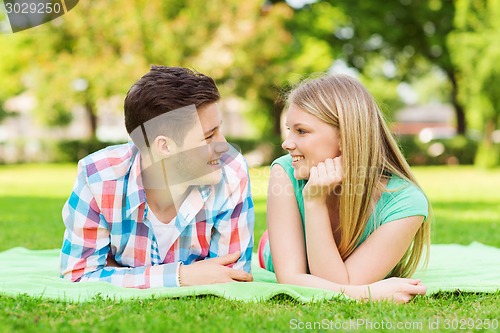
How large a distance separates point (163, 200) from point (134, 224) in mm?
226

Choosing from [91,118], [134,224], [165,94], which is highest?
[165,94]

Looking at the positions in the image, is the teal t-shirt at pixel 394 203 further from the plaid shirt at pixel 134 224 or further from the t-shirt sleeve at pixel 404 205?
the plaid shirt at pixel 134 224

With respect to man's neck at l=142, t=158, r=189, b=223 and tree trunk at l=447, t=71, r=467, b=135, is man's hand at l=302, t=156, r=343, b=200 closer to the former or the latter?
man's neck at l=142, t=158, r=189, b=223

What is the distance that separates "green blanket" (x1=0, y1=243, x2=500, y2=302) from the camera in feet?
10.9

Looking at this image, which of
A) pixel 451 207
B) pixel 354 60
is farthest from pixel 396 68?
pixel 451 207

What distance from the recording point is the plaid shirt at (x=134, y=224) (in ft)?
11.7

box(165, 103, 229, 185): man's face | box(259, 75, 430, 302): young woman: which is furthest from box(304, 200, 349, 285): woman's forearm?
box(165, 103, 229, 185): man's face

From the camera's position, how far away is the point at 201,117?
3.57 meters

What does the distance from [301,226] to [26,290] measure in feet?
5.15

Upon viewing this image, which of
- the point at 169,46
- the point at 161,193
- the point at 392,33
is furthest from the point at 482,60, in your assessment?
the point at 161,193

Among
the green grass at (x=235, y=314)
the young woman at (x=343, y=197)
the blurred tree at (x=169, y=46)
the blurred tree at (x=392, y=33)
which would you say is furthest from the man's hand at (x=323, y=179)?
the blurred tree at (x=392, y=33)

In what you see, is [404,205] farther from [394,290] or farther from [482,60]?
[482,60]

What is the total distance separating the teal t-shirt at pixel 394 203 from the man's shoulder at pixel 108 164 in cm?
95

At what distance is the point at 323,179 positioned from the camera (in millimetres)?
3453
